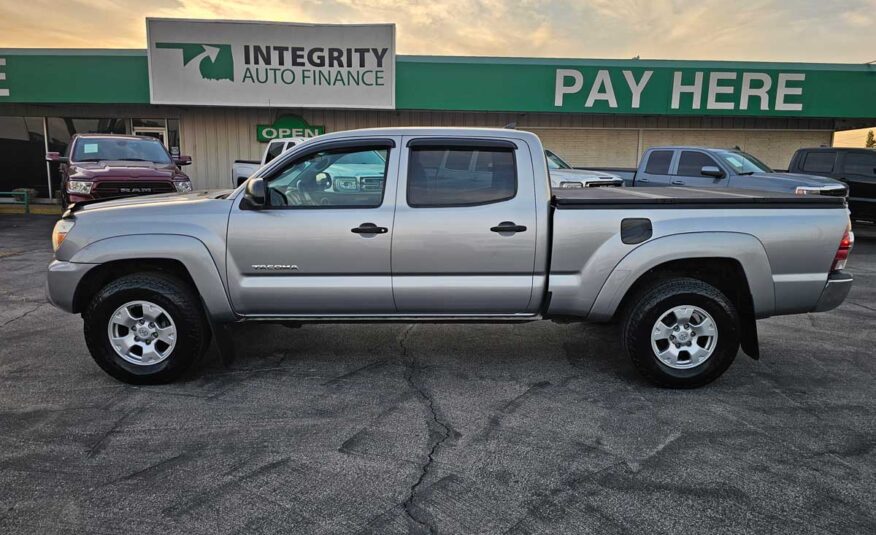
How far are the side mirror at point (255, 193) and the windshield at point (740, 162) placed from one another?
10.2m

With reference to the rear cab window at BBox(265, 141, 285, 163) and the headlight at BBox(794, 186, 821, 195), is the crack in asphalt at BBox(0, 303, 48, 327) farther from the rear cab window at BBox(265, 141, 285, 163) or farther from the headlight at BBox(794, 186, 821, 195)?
the headlight at BBox(794, 186, 821, 195)

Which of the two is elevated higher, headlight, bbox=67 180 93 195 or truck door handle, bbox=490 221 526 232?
headlight, bbox=67 180 93 195

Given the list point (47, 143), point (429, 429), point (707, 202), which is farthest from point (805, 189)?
point (47, 143)

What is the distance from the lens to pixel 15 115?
713 inches

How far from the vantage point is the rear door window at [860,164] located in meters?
13.2

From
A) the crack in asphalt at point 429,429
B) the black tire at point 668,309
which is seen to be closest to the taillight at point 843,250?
the black tire at point 668,309

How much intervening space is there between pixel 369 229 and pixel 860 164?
13633 millimetres

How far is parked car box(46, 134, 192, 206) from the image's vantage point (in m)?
10.2

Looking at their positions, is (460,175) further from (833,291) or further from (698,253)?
(833,291)

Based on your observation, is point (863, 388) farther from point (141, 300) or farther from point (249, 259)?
point (141, 300)

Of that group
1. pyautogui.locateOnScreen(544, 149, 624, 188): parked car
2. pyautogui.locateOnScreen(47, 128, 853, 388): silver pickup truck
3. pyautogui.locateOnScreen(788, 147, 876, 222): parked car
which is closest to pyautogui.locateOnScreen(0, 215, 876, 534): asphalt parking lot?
pyautogui.locateOnScreen(47, 128, 853, 388): silver pickup truck

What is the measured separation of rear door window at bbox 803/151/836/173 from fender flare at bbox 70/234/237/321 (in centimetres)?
1409

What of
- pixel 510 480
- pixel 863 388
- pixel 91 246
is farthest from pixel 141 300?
pixel 863 388

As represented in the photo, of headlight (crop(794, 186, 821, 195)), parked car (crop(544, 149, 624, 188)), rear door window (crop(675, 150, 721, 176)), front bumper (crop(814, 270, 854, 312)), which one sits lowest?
front bumper (crop(814, 270, 854, 312))
